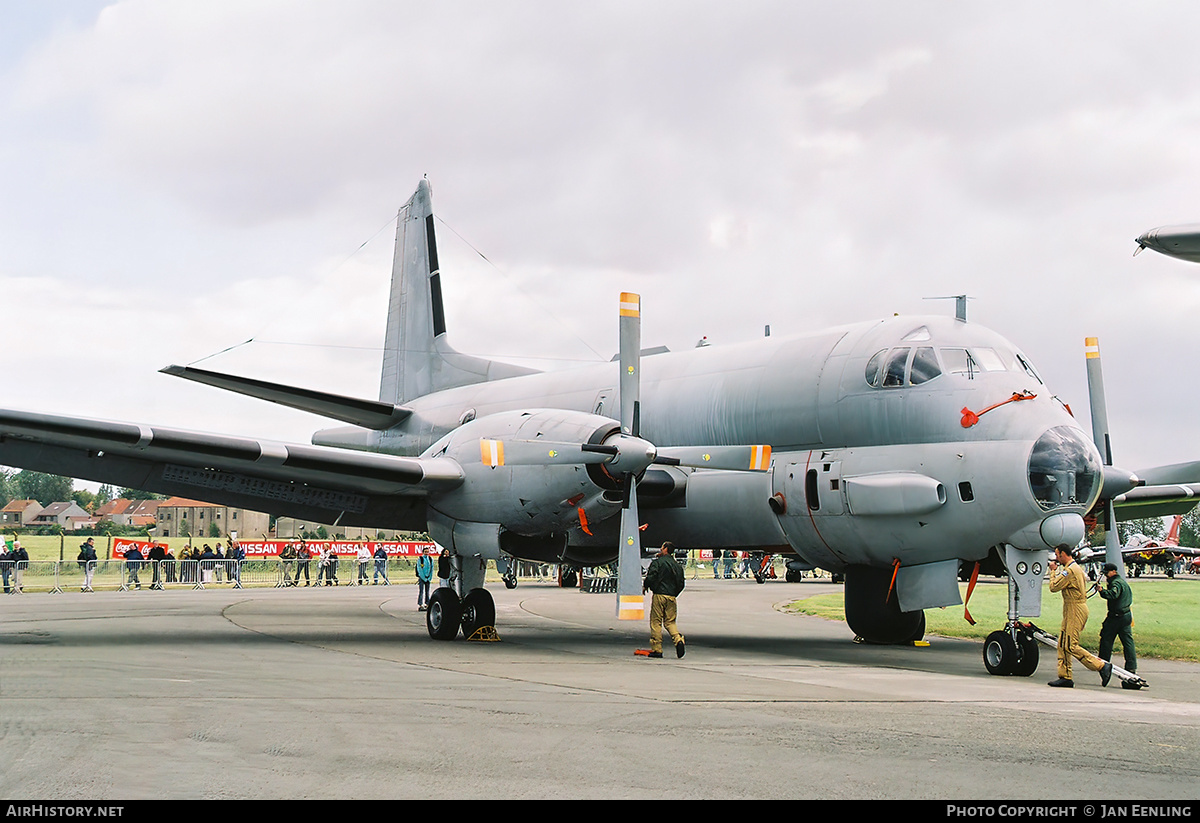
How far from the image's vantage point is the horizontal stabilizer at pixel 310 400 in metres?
18.0

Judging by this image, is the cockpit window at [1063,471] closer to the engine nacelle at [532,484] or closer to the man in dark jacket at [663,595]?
the man in dark jacket at [663,595]

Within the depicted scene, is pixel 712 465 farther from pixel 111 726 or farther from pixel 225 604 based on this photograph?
pixel 225 604

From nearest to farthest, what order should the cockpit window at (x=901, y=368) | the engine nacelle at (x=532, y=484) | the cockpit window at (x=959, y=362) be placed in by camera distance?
the cockpit window at (x=959, y=362)
the cockpit window at (x=901, y=368)
the engine nacelle at (x=532, y=484)

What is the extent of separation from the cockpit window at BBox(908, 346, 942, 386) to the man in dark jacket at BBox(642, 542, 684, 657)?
13.3 feet

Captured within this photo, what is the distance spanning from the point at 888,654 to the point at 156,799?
40.1 ft

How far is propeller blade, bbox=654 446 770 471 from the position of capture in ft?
49.6

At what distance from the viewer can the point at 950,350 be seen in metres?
14.0

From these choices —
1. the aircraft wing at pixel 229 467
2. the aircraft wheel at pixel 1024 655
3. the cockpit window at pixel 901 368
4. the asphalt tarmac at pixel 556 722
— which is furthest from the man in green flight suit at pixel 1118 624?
the aircraft wing at pixel 229 467

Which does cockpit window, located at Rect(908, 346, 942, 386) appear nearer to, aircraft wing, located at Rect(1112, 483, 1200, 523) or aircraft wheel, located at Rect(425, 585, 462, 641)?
aircraft wing, located at Rect(1112, 483, 1200, 523)

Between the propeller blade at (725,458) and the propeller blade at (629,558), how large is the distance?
651 mm

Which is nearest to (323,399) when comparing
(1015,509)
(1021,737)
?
(1015,509)

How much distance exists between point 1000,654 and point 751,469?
414 cm

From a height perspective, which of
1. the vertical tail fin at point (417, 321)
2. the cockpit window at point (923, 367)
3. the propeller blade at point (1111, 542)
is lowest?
the propeller blade at point (1111, 542)

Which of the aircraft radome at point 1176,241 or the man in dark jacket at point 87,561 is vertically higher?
the aircraft radome at point 1176,241
